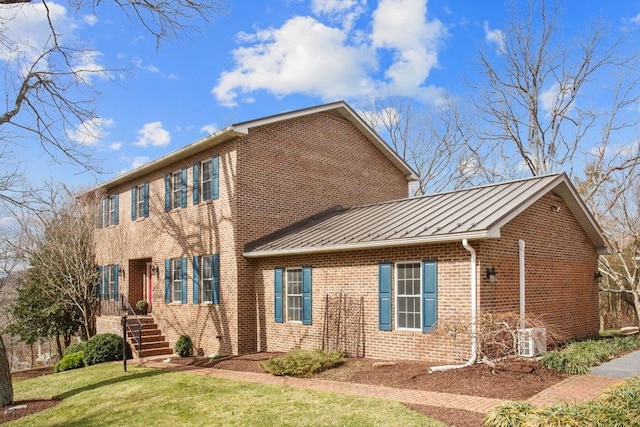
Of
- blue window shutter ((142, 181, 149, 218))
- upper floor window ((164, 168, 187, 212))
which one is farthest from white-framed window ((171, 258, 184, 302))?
blue window shutter ((142, 181, 149, 218))

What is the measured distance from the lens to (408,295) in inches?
485

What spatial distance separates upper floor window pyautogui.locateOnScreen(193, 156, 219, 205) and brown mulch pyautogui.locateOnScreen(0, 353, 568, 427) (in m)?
Result: 6.28

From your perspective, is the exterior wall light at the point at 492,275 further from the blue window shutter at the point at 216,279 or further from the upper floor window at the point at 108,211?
the upper floor window at the point at 108,211

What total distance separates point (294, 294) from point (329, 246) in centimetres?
243

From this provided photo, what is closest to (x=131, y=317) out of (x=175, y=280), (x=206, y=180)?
(x=175, y=280)

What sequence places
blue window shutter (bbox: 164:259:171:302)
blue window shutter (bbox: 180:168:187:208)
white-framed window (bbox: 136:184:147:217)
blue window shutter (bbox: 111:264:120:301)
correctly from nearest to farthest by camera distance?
1. blue window shutter (bbox: 180:168:187:208)
2. blue window shutter (bbox: 164:259:171:302)
3. white-framed window (bbox: 136:184:147:217)
4. blue window shutter (bbox: 111:264:120:301)

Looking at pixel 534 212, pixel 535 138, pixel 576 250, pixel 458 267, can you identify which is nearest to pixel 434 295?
pixel 458 267

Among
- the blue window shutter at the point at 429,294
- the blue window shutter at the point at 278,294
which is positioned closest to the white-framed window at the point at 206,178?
the blue window shutter at the point at 278,294

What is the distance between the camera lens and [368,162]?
2027 cm

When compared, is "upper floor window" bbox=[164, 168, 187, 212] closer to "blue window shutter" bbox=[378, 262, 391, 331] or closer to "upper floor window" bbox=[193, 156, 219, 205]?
"upper floor window" bbox=[193, 156, 219, 205]

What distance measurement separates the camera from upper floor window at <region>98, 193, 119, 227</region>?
75.6 ft

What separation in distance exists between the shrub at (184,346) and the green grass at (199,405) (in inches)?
132

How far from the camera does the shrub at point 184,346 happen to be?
55.9ft

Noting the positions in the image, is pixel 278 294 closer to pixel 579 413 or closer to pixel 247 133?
pixel 247 133
